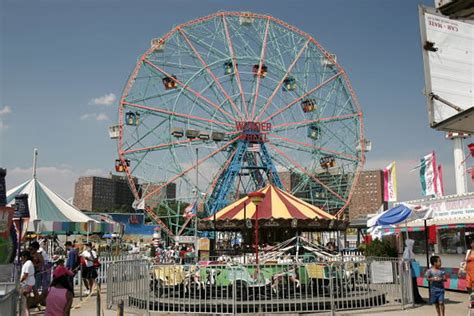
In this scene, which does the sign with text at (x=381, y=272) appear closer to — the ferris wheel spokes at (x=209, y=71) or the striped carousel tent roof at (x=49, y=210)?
the striped carousel tent roof at (x=49, y=210)

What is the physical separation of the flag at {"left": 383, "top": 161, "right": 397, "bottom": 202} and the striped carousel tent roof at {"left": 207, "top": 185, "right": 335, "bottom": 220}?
10.9 metres

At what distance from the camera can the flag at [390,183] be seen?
2400 cm

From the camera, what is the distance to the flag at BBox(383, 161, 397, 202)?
945 inches

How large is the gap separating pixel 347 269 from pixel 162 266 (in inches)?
155

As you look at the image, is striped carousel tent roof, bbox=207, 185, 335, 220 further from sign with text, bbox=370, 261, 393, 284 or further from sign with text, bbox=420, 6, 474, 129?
sign with text, bbox=420, 6, 474, 129

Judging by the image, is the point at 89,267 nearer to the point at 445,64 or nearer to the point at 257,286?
the point at 257,286

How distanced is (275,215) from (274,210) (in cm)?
27

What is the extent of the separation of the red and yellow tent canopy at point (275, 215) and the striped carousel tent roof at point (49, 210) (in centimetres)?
535

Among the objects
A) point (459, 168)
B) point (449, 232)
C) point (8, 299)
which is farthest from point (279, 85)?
point (8, 299)

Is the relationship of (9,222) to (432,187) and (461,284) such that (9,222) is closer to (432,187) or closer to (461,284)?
(461,284)

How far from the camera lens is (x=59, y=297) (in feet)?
22.2

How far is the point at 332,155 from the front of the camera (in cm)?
3341

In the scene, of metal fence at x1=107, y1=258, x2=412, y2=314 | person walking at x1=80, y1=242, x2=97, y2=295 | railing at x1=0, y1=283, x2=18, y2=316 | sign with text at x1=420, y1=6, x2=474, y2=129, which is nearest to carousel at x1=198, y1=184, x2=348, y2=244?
metal fence at x1=107, y1=258, x2=412, y2=314

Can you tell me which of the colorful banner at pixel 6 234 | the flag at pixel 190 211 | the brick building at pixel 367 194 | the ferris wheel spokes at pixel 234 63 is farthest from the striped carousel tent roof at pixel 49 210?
the brick building at pixel 367 194
